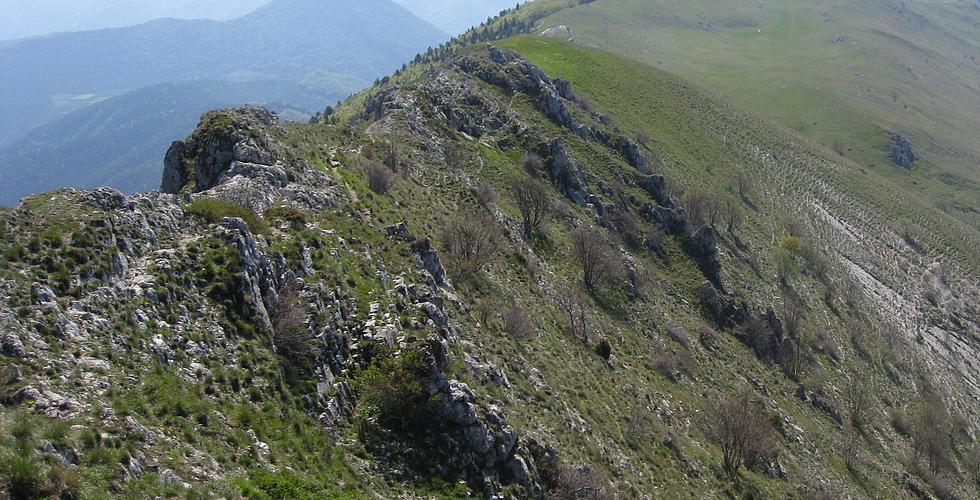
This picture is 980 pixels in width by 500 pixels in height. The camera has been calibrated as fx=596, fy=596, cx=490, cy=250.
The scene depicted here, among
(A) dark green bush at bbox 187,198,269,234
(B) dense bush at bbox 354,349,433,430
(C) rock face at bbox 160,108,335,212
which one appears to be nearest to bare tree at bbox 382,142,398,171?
(C) rock face at bbox 160,108,335,212

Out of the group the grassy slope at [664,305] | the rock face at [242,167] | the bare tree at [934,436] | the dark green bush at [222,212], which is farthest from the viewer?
the bare tree at [934,436]

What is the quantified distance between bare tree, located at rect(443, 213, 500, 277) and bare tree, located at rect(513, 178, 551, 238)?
9.25m

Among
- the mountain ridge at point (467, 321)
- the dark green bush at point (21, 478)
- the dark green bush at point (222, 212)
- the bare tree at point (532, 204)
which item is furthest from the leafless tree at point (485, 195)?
the dark green bush at point (21, 478)

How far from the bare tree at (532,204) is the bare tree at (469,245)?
9249mm

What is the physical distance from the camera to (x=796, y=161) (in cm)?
11312

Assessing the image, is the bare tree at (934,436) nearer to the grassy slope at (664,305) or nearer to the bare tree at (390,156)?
the grassy slope at (664,305)

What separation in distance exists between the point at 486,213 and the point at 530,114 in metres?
31.2

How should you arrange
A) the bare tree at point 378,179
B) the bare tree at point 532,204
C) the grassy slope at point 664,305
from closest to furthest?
the grassy slope at point 664,305
the bare tree at point 378,179
the bare tree at point 532,204

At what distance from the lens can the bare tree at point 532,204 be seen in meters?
52.3

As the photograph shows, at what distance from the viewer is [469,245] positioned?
39.0 metres

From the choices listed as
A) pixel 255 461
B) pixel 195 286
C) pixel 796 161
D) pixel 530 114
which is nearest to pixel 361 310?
pixel 195 286

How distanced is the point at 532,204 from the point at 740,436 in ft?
86.1

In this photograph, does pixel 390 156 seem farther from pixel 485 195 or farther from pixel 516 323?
pixel 516 323

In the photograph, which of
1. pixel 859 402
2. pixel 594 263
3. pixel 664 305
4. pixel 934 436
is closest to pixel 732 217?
pixel 859 402
